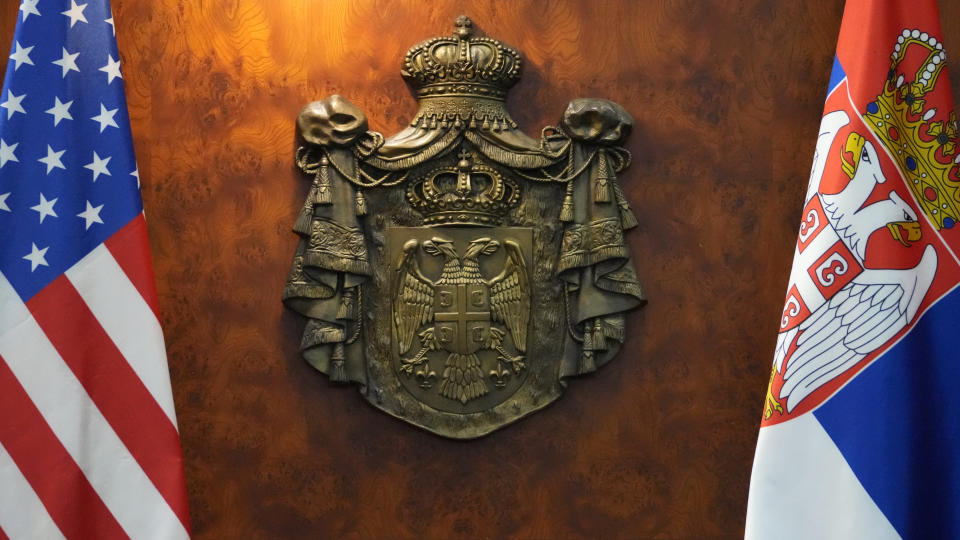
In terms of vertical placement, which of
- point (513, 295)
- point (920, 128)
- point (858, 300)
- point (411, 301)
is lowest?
point (858, 300)

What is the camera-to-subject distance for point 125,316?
8.73ft

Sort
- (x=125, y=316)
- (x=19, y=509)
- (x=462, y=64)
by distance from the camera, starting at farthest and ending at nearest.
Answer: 1. (x=462, y=64)
2. (x=125, y=316)
3. (x=19, y=509)

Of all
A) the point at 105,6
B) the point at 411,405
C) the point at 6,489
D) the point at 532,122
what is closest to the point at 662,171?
the point at 532,122

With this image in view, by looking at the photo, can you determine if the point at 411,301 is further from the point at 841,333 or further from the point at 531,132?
the point at 841,333

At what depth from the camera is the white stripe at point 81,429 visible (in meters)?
2.59

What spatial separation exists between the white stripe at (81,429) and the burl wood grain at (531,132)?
0.30 m

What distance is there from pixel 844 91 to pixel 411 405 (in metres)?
1.26

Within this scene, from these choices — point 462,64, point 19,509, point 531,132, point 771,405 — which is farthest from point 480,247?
point 19,509

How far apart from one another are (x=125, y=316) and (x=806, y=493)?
1.56 metres

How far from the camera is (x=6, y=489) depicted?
255cm

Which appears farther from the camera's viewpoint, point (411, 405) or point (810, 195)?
point (411, 405)

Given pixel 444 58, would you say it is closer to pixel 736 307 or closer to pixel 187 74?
pixel 187 74

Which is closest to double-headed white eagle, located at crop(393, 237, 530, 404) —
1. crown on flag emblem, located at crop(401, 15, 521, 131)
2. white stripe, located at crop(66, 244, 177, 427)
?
crown on flag emblem, located at crop(401, 15, 521, 131)

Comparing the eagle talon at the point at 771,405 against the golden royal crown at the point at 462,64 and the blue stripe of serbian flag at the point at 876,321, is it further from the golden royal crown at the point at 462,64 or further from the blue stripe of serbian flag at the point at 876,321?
the golden royal crown at the point at 462,64
